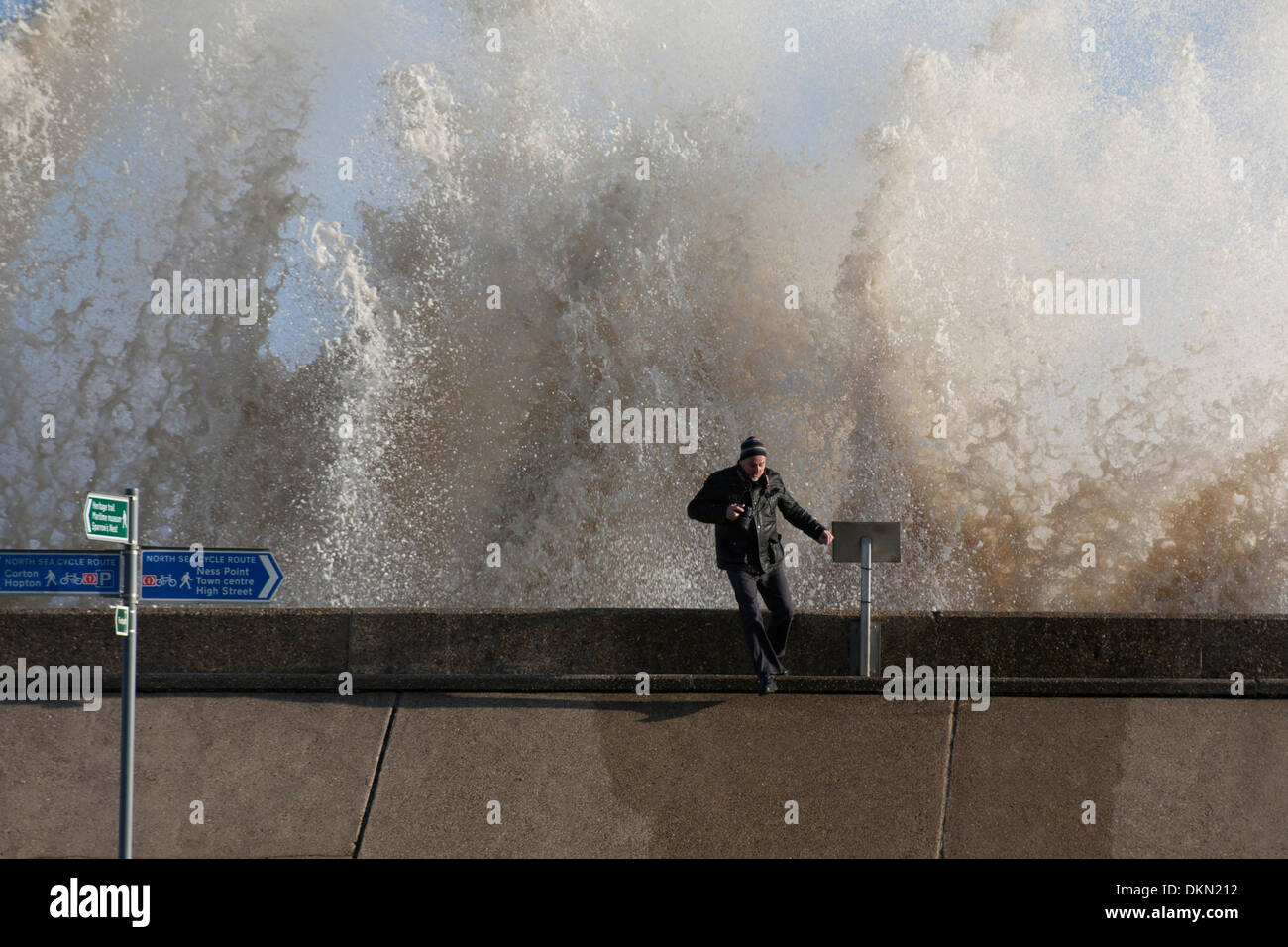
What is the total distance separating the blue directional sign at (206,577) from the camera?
20.1ft

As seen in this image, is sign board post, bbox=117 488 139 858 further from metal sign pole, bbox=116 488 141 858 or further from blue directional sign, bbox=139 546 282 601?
blue directional sign, bbox=139 546 282 601

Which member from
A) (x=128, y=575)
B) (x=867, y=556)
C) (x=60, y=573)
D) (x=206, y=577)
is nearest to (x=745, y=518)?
(x=867, y=556)

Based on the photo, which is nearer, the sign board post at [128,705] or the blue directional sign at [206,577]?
the sign board post at [128,705]

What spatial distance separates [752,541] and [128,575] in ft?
12.3

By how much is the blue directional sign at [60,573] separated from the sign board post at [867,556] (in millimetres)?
4309

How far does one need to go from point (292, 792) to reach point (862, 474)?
35.0 ft

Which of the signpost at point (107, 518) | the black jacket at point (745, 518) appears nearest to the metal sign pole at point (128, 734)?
the signpost at point (107, 518)

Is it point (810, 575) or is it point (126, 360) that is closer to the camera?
point (810, 575)

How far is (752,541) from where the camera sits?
8.13 metres

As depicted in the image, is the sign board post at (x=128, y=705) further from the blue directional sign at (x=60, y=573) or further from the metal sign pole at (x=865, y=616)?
the metal sign pole at (x=865, y=616)

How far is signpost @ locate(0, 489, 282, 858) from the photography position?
18.8 ft

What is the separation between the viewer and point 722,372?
54.1ft

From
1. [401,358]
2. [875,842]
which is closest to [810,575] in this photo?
[401,358]

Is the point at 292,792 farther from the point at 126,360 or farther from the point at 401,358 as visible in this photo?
the point at 126,360
